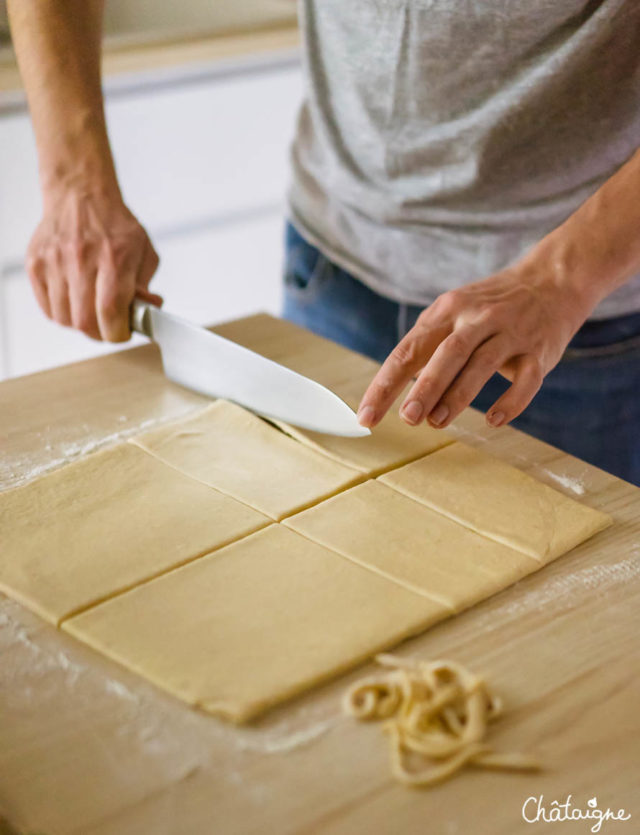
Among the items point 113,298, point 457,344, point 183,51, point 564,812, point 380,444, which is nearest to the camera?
point 564,812

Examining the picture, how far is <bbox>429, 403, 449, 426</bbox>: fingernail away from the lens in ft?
4.01

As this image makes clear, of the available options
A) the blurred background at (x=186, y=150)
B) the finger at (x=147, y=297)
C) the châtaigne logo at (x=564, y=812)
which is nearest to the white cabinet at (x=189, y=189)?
the blurred background at (x=186, y=150)

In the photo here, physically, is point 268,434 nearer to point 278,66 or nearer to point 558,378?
point 558,378

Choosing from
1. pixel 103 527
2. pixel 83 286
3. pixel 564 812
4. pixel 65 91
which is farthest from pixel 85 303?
pixel 564 812

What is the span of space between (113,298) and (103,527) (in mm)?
480

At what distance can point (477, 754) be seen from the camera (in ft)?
2.79

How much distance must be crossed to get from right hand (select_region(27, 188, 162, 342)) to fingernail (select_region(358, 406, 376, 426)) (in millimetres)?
465

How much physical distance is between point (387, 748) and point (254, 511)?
1.22 ft

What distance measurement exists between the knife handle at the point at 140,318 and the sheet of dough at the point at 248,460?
0.19 metres

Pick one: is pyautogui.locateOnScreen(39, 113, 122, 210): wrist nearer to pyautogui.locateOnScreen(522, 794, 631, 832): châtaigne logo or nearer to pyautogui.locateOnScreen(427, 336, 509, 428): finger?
pyautogui.locateOnScreen(427, 336, 509, 428): finger

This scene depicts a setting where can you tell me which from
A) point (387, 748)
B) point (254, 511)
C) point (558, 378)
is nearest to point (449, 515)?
point (254, 511)

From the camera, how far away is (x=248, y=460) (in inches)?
50.3

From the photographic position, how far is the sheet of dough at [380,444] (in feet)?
4.18

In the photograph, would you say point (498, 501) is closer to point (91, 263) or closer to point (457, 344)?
point (457, 344)
